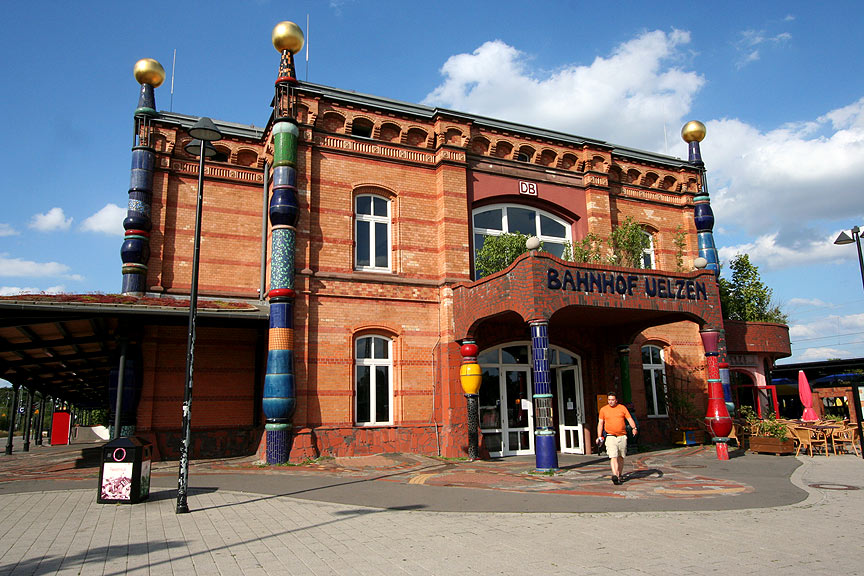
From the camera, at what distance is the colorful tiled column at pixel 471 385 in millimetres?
14711

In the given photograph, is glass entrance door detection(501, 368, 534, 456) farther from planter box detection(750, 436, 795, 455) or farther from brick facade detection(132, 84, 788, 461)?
planter box detection(750, 436, 795, 455)

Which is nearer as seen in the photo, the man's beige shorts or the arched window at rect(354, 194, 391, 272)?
the man's beige shorts

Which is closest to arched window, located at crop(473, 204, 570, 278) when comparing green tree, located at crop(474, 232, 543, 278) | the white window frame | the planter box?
green tree, located at crop(474, 232, 543, 278)

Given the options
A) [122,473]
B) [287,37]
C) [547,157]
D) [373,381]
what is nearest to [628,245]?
[547,157]

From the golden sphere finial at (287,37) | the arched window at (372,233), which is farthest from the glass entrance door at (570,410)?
the golden sphere finial at (287,37)

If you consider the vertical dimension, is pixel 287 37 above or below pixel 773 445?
above

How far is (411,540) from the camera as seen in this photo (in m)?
6.41

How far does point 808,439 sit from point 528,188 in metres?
10.2

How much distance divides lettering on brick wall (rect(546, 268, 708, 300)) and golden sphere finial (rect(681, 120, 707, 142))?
9226 millimetres

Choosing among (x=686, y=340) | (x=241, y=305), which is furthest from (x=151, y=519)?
(x=686, y=340)

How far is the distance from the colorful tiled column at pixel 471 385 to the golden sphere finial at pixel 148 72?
12.2m

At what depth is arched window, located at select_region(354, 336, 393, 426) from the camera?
50.0 ft

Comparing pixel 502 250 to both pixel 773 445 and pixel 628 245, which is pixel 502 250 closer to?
pixel 628 245

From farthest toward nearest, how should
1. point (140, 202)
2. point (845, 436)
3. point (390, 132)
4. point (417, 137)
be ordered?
point (417, 137), point (390, 132), point (140, 202), point (845, 436)
